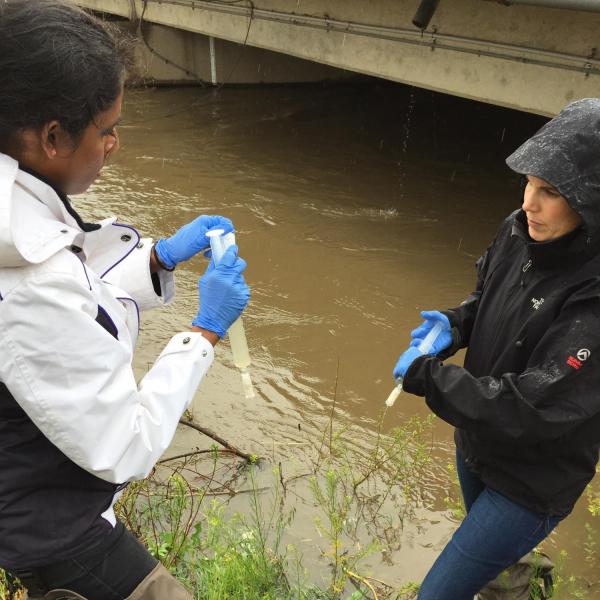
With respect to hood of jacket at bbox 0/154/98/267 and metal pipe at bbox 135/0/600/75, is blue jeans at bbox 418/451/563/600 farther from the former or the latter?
metal pipe at bbox 135/0/600/75

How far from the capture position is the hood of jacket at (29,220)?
1.13m

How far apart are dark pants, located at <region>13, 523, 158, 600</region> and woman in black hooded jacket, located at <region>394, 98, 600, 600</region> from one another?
887mm

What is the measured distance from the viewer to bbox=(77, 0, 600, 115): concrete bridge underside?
439 centimetres

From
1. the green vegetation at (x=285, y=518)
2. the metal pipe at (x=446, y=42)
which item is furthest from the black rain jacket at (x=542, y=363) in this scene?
the metal pipe at (x=446, y=42)

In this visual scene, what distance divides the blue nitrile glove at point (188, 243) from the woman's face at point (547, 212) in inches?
37.5

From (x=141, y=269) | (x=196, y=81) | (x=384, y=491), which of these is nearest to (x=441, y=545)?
(x=384, y=491)

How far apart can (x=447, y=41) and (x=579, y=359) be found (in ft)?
13.8

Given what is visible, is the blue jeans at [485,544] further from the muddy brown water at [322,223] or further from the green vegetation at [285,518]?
the muddy brown water at [322,223]

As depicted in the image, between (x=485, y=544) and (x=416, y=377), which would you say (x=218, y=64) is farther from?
(x=485, y=544)

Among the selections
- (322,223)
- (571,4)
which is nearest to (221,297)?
(571,4)

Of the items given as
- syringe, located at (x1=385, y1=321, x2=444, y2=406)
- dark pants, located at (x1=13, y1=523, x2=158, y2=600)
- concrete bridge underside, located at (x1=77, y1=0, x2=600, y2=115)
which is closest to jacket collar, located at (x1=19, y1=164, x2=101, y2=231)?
dark pants, located at (x1=13, y1=523, x2=158, y2=600)

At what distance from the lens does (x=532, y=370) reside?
1.65 m

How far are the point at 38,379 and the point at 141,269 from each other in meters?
0.88

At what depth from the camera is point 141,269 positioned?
2.03m
